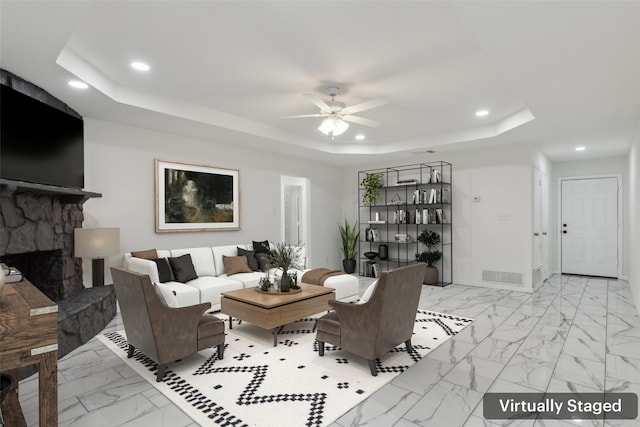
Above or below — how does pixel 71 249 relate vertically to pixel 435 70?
below

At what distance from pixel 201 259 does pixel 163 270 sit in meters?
0.70

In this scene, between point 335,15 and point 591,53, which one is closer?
point 335,15

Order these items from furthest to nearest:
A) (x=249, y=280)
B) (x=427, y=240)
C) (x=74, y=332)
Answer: (x=427, y=240) → (x=249, y=280) → (x=74, y=332)

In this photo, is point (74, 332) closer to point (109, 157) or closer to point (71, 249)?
point (71, 249)

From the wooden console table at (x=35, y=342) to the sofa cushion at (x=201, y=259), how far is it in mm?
3258

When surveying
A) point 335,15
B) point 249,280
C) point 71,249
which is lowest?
point 249,280

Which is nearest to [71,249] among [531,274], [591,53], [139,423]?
[139,423]

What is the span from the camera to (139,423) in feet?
7.25

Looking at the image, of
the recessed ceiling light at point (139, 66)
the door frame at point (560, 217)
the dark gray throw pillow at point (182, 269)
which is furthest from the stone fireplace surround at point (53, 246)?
the door frame at point (560, 217)

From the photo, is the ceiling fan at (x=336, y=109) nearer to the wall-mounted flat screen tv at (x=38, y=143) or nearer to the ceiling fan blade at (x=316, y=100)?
the ceiling fan blade at (x=316, y=100)

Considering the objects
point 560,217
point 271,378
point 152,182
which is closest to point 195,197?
point 152,182

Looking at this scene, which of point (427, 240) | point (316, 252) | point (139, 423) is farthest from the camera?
point (316, 252)

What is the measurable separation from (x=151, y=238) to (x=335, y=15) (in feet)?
13.1

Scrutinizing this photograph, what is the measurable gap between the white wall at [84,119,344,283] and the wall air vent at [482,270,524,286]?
337cm
